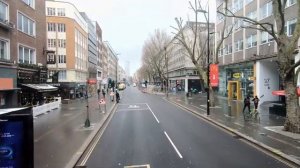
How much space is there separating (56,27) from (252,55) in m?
35.8

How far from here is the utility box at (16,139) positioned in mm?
6004

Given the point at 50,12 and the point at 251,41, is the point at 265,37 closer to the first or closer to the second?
the point at 251,41

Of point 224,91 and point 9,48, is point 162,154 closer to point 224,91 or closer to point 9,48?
point 9,48

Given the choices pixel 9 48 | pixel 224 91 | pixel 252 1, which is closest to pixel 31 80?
pixel 9 48

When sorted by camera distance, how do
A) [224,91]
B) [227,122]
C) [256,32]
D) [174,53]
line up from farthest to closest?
[174,53]
[224,91]
[256,32]
[227,122]

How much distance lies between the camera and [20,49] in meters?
31.2

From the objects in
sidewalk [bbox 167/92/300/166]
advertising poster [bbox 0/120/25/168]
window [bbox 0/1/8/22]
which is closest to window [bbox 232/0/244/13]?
sidewalk [bbox 167/92/300/166]

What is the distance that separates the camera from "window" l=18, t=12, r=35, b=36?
31.0m

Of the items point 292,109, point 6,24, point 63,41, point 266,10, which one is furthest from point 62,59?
point 292,109

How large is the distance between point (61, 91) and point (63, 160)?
4504 centimetres

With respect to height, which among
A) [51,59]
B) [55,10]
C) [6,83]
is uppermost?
[55,10]

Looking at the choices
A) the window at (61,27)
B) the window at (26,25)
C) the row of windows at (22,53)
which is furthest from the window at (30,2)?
the window at (61,27)

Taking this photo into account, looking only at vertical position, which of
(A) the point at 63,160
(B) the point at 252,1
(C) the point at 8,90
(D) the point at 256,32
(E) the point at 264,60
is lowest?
(A) the point at 63,160

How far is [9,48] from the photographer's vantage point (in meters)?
27.9
